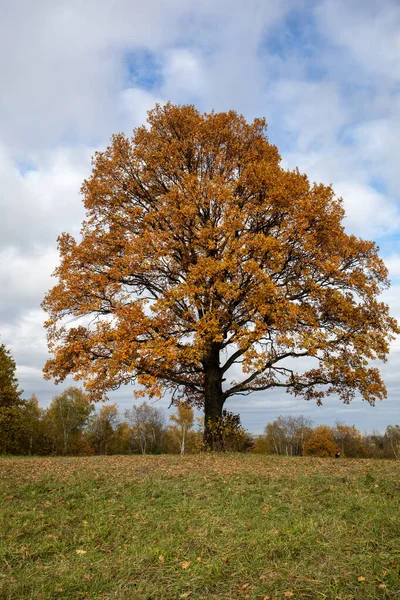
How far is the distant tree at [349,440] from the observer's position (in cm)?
7324

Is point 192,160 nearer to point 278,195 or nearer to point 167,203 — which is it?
point 167,203

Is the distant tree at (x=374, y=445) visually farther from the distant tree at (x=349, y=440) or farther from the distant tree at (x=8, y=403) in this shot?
the distant tree at (x=8, y=403)

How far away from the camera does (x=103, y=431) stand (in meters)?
66.0

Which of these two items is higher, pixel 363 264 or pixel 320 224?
pixel 320 224

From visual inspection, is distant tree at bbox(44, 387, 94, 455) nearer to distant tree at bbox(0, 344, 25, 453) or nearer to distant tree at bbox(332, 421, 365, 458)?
distant tree at bbox(0, 344, 25, 453)

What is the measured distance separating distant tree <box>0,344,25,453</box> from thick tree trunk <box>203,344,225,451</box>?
21257mm

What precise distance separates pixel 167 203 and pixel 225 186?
250 centimetres

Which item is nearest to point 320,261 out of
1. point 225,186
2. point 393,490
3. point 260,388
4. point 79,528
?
point 225,186

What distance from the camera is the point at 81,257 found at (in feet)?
57.6

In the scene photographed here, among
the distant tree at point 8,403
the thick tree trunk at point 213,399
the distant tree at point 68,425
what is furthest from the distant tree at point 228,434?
the distant tree at point 68,425

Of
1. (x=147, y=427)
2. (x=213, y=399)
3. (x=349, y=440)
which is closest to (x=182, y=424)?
(x=147, y=427)

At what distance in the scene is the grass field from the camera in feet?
18.6

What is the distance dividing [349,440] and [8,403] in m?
62.1

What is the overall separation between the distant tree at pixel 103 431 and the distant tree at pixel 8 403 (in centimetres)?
2968
